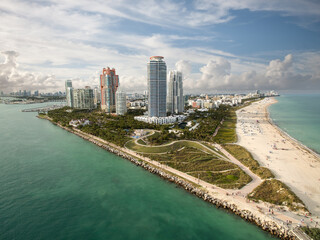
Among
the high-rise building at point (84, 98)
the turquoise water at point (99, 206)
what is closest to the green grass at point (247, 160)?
the turquoise water at point (99, 206)

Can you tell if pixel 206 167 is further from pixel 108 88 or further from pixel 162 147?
pixel 108 88

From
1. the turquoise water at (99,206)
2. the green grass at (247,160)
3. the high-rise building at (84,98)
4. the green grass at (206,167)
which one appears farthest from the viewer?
the high-rise building at (84,98)

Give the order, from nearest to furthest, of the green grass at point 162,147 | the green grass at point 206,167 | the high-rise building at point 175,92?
the green grass at point 206,167
the green grass at point 162,147
the high-rise building at point 175,92

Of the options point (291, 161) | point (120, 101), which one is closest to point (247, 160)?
point (291, 161)

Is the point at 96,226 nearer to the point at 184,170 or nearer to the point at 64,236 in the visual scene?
the point at 64,236

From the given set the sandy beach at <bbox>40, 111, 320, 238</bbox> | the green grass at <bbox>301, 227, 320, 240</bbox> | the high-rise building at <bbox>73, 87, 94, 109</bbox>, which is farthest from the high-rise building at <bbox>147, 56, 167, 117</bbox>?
the green grass at <bbox>301, 227, 320, 240</bbox>

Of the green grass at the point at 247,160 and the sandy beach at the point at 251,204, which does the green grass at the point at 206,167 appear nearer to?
the sandy beach at the point at 251,204
